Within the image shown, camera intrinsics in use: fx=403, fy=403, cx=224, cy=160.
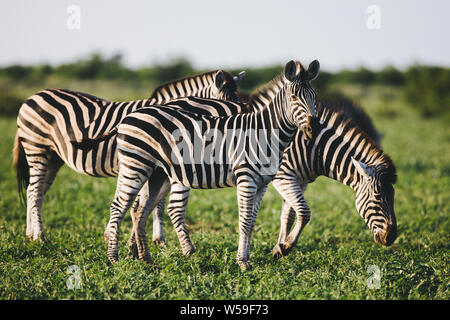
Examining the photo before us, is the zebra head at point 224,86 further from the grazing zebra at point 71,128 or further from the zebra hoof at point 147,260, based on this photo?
the zebra hoof at point 147,260

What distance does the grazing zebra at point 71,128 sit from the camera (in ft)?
18.2

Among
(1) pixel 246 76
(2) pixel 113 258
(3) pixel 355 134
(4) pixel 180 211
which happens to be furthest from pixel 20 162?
(1) pixel 246 76

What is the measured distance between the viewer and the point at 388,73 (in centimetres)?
4953

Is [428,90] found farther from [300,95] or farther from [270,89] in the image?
[300,95]

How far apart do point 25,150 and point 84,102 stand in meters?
1.16

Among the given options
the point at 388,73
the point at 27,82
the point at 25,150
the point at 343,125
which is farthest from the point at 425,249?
the point at 388,73

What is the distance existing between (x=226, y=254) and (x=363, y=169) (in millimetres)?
2059

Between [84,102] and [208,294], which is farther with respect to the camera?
[84,102]

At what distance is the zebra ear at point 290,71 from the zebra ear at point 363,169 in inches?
56.8

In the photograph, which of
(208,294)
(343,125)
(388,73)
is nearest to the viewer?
(208,294)

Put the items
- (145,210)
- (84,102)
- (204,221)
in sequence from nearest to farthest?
(145,210) < (84,102) < (204,221)

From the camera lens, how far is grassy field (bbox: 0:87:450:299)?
4312 millimetres

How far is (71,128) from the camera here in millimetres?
5652
